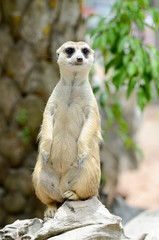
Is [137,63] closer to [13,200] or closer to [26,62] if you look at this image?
[26,62]

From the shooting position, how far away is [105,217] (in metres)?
2.95

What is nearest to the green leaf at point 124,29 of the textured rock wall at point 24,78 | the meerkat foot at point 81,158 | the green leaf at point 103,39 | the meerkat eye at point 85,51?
the green leaf at point 103,39

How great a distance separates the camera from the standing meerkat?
308cm

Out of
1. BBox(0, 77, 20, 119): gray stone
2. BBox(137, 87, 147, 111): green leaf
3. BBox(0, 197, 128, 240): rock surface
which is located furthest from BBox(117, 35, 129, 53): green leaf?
BBox(0, 197, 128, 240): rock surface

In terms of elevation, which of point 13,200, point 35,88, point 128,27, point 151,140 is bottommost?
point 151,140

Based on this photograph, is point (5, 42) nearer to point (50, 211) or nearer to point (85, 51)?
point (85, 51)

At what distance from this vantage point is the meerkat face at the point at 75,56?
9.87 ft

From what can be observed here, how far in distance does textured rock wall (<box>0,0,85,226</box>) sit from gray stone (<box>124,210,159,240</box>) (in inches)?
50.8

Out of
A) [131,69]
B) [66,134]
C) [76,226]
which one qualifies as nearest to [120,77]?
[131,69]

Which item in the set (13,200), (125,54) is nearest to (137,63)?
(125,54)

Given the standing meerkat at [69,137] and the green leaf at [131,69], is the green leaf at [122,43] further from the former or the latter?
the standing meerkat at [69,137]

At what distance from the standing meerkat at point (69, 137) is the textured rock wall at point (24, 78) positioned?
6.36ft

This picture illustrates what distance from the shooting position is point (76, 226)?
9.52 feet

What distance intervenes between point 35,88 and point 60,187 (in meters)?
2.21
